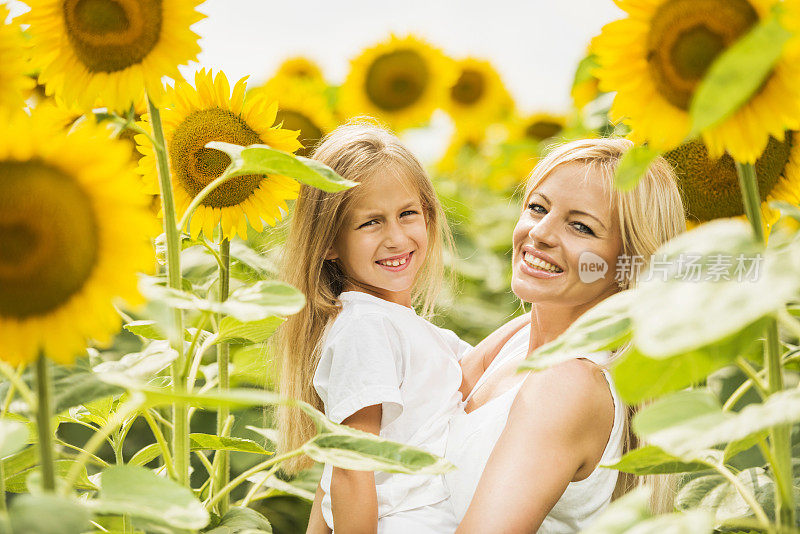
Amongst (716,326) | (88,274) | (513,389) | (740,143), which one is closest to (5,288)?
(88,274)

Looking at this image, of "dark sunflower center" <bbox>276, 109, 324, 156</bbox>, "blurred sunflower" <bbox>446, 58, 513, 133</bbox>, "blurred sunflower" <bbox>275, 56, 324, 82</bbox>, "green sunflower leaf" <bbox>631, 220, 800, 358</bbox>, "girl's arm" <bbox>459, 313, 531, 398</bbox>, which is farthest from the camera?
"blurred sunflower" <bbox>446, 58, 513, 133</bbox>

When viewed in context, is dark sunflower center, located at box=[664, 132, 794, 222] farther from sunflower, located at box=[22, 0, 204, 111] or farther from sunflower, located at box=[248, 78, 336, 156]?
sunflower, located at box=[248, 78, 336, 156]

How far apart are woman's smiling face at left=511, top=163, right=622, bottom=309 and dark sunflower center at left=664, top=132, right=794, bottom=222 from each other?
0.14m

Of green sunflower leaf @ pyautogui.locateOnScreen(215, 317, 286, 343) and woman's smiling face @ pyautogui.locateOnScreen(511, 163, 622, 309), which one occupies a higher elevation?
woman's smiling face @ pyautogui.locateOnScreen(511, 163, 622, 309)

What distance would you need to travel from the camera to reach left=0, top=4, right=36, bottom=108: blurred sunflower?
80 cm

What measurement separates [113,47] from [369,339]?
676mm

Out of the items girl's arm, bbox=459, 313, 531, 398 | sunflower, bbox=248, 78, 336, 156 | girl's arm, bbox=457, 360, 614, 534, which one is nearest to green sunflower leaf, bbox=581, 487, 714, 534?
girl's arm, bbox=457, 360, 614, 534

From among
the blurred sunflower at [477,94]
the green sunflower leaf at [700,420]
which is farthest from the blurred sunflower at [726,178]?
the blurred sunflower at [477,94]

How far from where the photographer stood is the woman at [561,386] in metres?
1.25

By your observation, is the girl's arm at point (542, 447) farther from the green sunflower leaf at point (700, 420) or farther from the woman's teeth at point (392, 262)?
the green sunflower leaf at point (700, 420)

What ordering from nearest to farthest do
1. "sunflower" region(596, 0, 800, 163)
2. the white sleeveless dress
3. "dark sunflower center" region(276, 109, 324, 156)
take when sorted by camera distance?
"sunflower" region(596, 0, 800, 163)
the white sleeveless dress
"dark sunflower center" region(276, 109, 324, 156)

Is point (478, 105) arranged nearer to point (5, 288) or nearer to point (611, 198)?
point (611, 198)

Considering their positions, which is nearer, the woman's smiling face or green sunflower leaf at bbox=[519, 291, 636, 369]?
green sunflower leaf at bbox=[519, 291, 636, 369]

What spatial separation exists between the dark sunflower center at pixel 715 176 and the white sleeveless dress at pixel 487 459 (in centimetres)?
32
